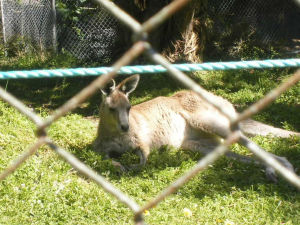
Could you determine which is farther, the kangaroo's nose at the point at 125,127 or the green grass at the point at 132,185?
the kangaroo's nose at the point at 125,127

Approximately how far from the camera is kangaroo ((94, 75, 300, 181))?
5.69 metres

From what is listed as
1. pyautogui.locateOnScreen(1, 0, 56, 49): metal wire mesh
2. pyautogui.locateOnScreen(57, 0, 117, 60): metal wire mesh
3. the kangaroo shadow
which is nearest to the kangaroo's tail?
the kangaroo shadow

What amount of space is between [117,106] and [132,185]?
128 cm

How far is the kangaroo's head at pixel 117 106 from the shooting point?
558cm

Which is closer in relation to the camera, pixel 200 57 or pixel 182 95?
pixel 182 95

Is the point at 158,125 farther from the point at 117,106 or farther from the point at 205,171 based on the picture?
the point at 205,171

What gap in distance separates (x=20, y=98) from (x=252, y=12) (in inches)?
260

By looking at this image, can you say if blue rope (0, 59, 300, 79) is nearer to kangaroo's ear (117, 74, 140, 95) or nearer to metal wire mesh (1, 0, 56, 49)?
kangaroo's ear (117, 74, 140, 95)

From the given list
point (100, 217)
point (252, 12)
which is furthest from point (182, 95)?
point (252, 12)

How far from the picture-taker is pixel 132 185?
4758mm

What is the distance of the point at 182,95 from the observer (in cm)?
655

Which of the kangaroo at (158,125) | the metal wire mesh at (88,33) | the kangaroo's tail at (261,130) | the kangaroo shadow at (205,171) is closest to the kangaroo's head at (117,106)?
the kangaroo at (158,125)

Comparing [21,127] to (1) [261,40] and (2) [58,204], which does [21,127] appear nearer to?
(2) [58,204]

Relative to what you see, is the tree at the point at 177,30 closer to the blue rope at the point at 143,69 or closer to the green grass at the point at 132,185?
the green grass at the point at 132,185
